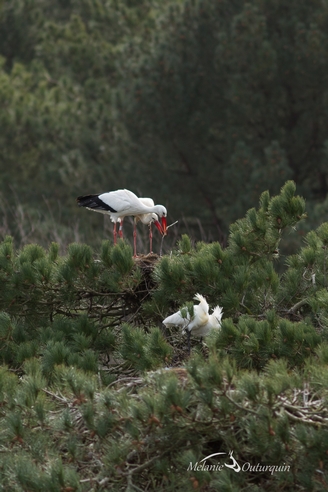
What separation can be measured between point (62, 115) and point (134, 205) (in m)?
12.5

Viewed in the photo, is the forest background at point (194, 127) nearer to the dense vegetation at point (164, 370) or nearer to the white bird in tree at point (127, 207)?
the white bird in tree at point (127, 207)

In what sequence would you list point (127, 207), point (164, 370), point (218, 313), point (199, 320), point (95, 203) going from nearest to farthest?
point (164, 370)
point (199, 320)
point (218, 313)
point (127, 207)
point (95, 203)

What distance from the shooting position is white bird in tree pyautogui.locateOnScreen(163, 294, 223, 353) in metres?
6.09

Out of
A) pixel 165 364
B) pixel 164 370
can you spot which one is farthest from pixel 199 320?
pixel 164 370

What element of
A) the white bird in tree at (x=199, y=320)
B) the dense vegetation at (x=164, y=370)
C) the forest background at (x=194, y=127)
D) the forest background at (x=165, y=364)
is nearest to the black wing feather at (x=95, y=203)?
the forest background at (x=165, y=364)

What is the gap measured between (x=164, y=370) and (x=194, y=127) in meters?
13.3

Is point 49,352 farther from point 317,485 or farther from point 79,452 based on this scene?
point 317,485

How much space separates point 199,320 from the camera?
6098mm

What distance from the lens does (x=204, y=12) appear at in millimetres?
17672

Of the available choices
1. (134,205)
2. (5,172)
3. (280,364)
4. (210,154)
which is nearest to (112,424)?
(280,364)

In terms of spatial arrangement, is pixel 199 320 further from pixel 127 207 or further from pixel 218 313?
pixel 127 207

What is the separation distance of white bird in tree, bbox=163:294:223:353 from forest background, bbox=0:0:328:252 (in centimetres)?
879

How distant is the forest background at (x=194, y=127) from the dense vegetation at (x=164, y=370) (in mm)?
8047

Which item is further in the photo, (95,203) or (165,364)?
(95,203)
